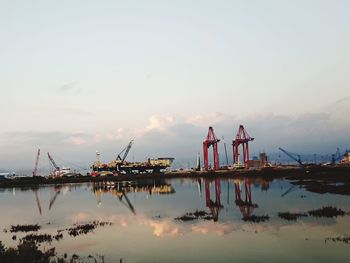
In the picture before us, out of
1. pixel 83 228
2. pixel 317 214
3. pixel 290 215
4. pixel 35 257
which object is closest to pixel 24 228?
pixel 83 228

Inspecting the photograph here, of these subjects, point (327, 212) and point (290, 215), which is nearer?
point (290, 215)

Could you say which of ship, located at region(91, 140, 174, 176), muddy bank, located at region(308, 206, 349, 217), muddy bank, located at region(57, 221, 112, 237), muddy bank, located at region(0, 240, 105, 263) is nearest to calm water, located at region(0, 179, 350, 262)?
muddy bank, located at region(57, 221, 112, 237)

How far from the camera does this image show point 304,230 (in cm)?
2862

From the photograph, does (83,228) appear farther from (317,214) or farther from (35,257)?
(317,214)

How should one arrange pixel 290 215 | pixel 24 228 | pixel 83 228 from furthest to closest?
pixel 24 228, pixel 290 215, pixel 83 228

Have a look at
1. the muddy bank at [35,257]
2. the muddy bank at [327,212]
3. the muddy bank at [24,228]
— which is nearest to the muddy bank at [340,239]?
the muddy bank at [327,212]

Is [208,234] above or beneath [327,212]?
Answer: beneath

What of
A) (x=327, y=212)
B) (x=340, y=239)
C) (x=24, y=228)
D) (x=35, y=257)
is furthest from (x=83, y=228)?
(x=327, y=212)

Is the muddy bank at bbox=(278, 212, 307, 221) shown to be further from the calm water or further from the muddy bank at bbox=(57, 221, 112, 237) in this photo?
the muddy bank at bbox=(57, 221, 112, 237)

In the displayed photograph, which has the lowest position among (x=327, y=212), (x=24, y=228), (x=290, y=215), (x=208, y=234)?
(x=24, y=228)

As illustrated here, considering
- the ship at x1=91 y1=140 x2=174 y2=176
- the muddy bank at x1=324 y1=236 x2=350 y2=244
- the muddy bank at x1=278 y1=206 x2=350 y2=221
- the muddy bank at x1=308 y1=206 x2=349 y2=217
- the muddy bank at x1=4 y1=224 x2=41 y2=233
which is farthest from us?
the ship at x1=91 y1=140 x2=174 y2=176

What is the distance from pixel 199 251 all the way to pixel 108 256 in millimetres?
5933

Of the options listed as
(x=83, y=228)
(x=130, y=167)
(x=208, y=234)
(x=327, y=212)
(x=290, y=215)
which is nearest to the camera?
(x=208, y=234)

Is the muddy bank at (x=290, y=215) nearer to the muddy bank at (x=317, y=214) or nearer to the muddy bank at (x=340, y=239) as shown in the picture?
the muddy bank at (x=317, y=214)
